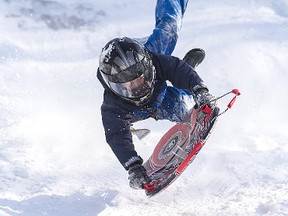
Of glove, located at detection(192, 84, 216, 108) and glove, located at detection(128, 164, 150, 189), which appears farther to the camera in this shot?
glove, located at detection(128, 164, 150, 189)

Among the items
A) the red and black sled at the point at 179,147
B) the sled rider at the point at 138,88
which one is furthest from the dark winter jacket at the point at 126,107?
the red and black sled at the point at 179,147

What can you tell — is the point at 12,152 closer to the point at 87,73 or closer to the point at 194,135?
the point at 194,135

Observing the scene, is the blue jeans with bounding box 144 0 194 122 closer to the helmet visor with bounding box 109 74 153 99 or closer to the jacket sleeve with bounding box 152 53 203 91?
the jacket sleeve with bounding box 152 53 203 91

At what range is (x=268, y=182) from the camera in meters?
6.65

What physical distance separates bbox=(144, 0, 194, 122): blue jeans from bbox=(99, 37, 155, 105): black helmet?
2.20ft

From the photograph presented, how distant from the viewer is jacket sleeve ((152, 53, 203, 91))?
16.6 feet

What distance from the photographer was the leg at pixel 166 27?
243 inches

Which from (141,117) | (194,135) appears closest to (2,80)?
(141,117)

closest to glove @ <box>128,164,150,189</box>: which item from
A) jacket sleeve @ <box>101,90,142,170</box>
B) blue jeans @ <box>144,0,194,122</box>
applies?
jacket sleeve @ <box>101,90,142,170</box>

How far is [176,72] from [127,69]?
0.63 m

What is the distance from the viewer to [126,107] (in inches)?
210

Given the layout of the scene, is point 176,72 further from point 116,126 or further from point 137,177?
point 137,177

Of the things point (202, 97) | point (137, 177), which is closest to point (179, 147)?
point (137, 177)

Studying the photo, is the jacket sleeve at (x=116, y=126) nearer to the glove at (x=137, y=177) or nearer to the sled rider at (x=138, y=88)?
the sled rider at (x=138, y=88)
